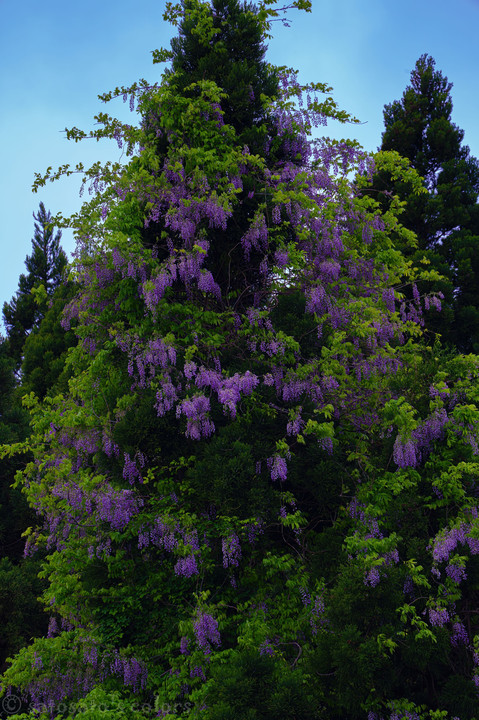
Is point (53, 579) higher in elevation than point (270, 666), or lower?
higher

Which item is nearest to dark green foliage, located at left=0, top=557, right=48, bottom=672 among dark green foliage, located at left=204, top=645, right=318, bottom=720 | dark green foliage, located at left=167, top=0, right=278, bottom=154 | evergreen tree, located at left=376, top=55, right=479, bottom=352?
dark green foliage, located at left=204, top=645, right=318, bottom=720

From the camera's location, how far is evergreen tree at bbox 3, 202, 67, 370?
2753 centimetres

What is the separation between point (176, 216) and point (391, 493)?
523 centimetres

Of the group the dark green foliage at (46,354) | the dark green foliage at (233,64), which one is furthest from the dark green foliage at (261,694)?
the dark green foliage at (46,354)

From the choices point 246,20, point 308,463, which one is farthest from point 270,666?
point 246,20

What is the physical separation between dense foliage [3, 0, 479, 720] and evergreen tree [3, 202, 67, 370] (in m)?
17.5

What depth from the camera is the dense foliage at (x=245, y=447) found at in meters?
5.63

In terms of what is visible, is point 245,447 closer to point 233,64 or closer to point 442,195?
point 233,64

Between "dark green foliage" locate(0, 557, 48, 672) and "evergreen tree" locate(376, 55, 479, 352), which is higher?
"evergreen tree" locate(376, 55, 479, 352)

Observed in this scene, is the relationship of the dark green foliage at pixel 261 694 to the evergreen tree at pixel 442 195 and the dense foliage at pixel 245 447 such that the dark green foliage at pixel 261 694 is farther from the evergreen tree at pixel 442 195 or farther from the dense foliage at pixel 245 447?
the evergreen tree at pixel 442 195

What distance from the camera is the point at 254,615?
711 centimetres

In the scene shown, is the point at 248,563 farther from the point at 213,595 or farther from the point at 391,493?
the point at 391,493

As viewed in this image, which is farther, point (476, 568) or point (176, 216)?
point (176, 216)

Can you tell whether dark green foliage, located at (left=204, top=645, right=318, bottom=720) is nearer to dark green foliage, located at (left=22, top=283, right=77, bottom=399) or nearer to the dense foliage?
the dense foliage
